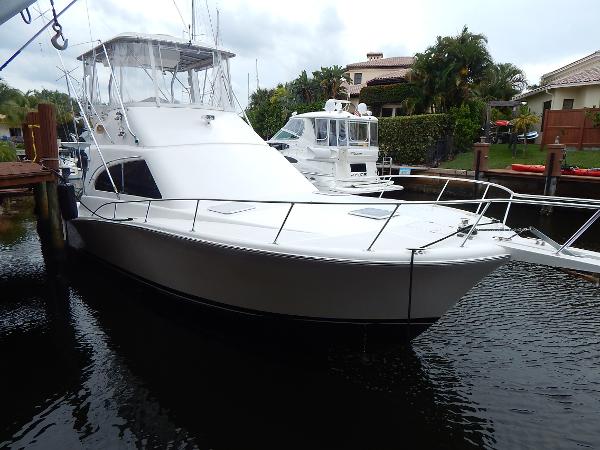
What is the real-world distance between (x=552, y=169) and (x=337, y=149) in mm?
7353

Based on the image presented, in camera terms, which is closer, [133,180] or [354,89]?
[133,180]

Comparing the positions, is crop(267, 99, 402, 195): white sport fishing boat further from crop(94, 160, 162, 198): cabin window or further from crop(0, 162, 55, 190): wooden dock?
crop(94, 160, 162, 198): cabin window

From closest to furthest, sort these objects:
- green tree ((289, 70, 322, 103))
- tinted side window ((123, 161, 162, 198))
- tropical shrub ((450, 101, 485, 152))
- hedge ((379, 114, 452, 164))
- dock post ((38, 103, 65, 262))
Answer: tinted side window ((123, 161, 162, 198)), dock post ((38, 103, 65, 262)), hedge ((379, 114, 452, 164)), tropical shrub ((450, 101, 485, 152)), green tree ((289, 70, 322, 103))

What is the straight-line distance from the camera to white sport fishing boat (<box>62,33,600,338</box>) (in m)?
4.31

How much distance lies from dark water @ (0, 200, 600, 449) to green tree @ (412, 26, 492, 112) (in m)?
19.2

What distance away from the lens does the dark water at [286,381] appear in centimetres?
413

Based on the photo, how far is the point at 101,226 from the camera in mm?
6934

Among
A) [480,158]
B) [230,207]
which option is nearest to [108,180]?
[230,207]

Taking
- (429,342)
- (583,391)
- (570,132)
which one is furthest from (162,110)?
(570,132)

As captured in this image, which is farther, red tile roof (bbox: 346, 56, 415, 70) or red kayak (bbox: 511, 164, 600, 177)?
red tile roof (bbox: 346, 56, 415, 70)

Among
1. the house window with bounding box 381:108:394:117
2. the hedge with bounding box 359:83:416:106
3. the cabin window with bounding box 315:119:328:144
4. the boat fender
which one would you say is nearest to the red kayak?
the cabin window with bounding box 315:119:328:144

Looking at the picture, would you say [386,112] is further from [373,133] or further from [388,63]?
[373,133]

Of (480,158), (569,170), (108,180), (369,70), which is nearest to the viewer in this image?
(108,180)

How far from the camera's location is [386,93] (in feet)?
100
